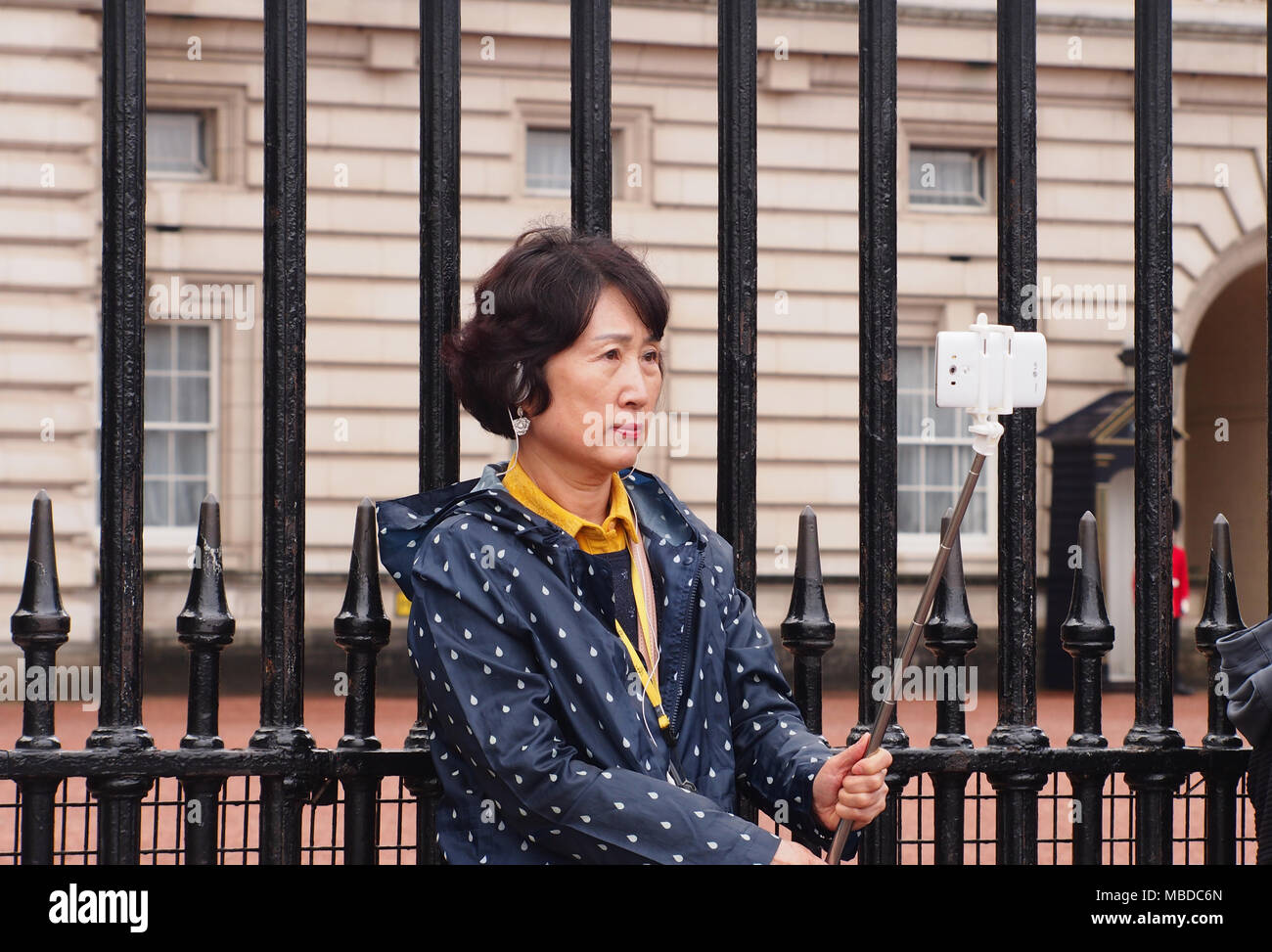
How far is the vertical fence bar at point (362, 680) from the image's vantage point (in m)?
2.78

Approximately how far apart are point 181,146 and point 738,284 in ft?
39.4

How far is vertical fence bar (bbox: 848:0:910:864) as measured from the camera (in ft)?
9.48

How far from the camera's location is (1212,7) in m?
15.0

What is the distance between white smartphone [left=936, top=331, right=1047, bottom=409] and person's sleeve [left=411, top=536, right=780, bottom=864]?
2.48 feet

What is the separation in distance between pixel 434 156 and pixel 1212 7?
14.5 metres

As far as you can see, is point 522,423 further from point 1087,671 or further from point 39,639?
point 1087,671

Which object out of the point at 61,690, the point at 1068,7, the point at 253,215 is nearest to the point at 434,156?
the point at 61,690

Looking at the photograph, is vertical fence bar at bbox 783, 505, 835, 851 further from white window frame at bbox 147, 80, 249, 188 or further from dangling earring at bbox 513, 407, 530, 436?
white window frame at bbox 147, 80, 249, 188

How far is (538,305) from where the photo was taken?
8.08 ft

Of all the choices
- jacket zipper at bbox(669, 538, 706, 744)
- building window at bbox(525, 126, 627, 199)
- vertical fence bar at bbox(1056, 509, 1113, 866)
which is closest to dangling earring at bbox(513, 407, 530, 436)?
jacket zipper at bbox(669, 538, 706, 744)

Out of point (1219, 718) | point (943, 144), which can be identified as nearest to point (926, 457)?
point (943, 144)
